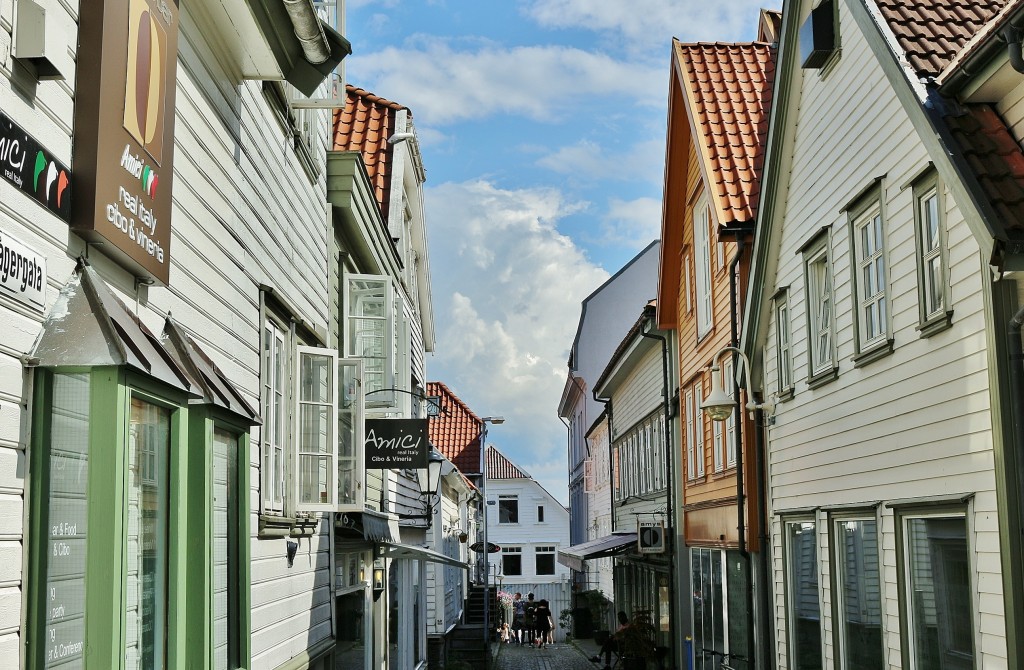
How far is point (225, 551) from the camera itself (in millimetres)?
6148

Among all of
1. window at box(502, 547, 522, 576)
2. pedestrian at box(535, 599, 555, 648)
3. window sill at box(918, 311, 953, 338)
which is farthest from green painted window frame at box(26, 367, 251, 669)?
window at box(502, 547, 522, 576)

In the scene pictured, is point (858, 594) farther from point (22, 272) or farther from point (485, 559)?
point (485, 559)

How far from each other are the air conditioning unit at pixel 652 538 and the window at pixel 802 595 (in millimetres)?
7821

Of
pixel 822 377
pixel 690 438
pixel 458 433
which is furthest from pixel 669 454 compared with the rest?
pixel 458 433

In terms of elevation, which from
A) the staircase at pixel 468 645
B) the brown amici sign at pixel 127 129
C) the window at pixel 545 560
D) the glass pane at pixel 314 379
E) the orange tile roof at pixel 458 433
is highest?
the orange tile roof at pixel 458 433

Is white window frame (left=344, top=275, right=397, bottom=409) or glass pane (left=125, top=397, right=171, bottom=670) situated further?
white window frame (left=344, top=275, right=397, bottom=409)

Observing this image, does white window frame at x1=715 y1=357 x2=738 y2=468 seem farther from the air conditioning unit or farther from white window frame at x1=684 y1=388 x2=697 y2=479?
the air conditioning unit

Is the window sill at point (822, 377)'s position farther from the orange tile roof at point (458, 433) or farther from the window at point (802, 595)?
the orange tile roof at point (458, 433)

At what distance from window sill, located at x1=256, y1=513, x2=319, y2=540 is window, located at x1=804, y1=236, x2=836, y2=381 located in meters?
4.81

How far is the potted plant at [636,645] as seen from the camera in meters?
20.5

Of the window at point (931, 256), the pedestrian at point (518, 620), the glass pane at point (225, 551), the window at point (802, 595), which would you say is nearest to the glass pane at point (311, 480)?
the glass pane at point (225, 551)

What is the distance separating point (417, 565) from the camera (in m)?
21.7

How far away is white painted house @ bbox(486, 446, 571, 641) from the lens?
62188 mm

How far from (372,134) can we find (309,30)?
9575 millimetres
